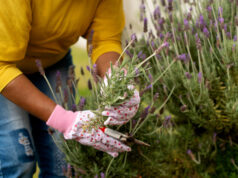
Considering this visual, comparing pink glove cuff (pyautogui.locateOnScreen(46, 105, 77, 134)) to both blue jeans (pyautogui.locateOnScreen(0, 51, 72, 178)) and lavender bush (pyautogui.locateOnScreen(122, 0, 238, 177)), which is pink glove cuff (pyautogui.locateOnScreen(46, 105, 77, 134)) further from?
lavender bush (pyautogui.locateOnScreen(122, 0, 238, 177))

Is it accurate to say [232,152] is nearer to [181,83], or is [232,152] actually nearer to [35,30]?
[181,83]

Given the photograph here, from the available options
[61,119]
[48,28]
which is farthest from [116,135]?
[48,28]

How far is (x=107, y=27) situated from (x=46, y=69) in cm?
50

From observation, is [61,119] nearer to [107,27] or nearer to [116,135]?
[116,135]

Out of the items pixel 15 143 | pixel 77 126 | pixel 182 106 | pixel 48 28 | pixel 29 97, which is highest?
pixel 48 28

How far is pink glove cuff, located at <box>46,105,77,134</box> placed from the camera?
63.5 inches

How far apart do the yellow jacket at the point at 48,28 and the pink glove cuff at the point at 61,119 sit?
0.26 m

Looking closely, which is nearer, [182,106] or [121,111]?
[121,111]

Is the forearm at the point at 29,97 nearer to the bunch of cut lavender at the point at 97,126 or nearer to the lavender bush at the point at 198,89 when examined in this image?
the bunch of cut lavender at the point at 97,126

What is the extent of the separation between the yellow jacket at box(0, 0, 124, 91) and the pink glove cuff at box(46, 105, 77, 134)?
26 cm

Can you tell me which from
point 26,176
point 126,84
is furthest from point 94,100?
point 26,176

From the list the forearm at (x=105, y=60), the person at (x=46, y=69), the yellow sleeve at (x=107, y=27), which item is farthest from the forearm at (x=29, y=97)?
the yellow sleeve at (x=107, y=27)

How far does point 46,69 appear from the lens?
2.26m

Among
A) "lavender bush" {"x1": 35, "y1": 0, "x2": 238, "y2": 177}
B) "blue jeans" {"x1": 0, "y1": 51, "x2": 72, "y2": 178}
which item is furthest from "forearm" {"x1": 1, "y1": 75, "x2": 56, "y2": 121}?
"blue jeans" {"x1": 0, "y1": 51, "x2": 72, "y2": 178}
